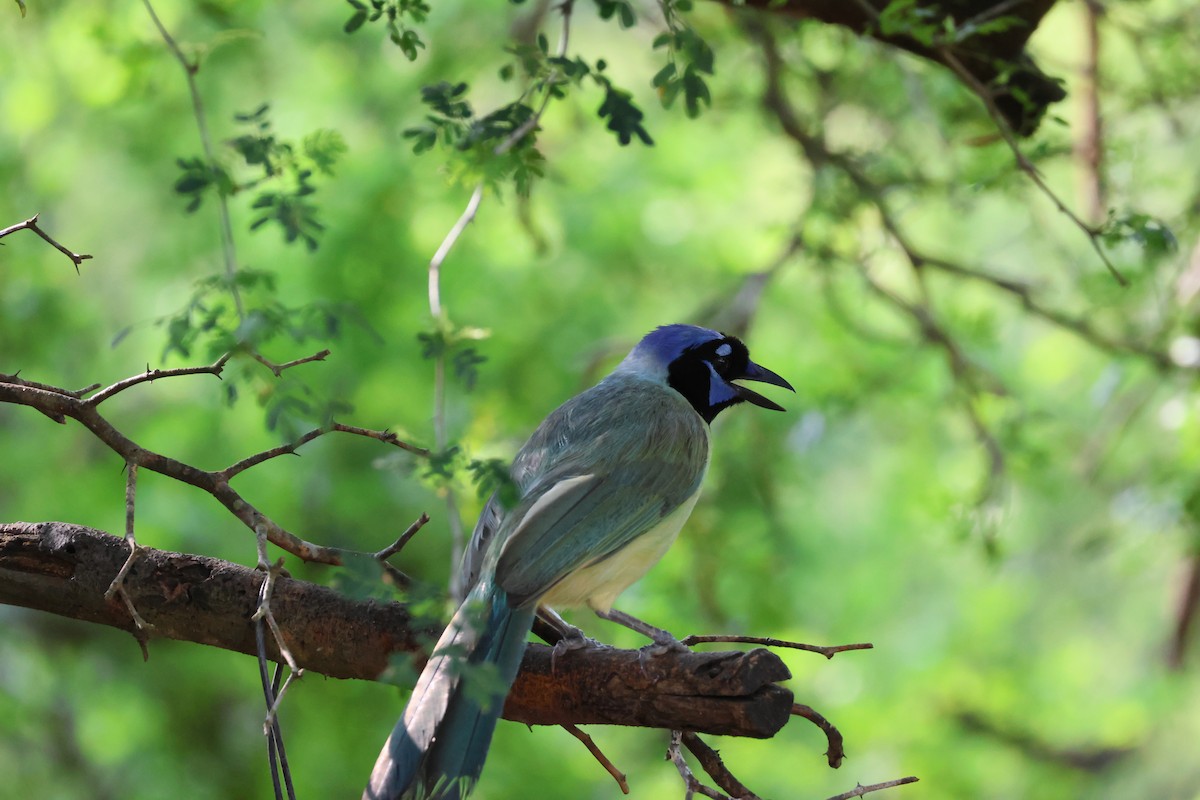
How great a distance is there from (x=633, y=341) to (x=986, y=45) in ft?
8.42

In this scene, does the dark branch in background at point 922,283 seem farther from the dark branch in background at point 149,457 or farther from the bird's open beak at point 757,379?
the dark branch in background at point 149,457

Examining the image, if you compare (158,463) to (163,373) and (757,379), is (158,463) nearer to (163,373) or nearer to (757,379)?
(163,373)

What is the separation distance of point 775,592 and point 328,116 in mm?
4228

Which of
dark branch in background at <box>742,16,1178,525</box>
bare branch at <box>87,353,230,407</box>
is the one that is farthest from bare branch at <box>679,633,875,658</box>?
dark branch in background at <box>742,16,1178,525</box>

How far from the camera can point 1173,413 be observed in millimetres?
6164

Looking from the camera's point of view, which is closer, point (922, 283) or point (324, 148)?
point (324, 148)

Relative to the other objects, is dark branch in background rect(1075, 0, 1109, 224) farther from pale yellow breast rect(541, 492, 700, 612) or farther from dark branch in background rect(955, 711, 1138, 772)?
dark branch in background rect(955, 711, 1138, 772)

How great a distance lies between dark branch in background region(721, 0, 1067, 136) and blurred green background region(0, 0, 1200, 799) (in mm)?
1245

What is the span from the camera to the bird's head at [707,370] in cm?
441

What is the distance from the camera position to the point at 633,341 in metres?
6.30

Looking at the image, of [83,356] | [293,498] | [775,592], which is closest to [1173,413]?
[775,592]

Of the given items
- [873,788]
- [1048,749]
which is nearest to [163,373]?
[873,788]

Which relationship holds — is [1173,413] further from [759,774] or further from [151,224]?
[151,224]

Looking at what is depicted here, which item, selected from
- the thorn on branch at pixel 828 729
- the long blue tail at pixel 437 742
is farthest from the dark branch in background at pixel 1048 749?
the long blue tail at pixel 437 742
